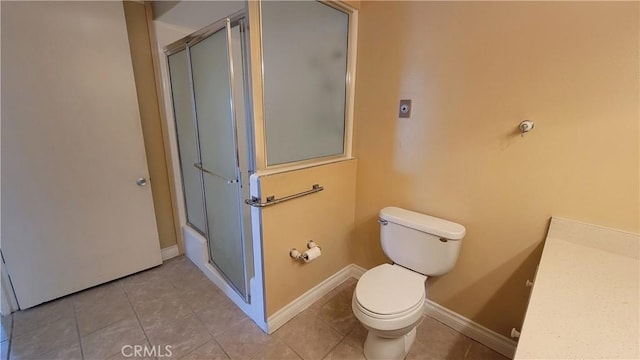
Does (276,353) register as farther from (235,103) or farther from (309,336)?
(235,103)

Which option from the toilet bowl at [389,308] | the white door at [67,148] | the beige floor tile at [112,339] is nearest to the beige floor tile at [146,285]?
the white door at [67,148]

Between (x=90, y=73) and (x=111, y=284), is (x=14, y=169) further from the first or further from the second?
(x=111, y=284)

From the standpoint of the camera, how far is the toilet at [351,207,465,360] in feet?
4.26

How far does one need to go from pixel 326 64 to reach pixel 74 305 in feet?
7.91

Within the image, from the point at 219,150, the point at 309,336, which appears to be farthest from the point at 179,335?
the point at 219,150

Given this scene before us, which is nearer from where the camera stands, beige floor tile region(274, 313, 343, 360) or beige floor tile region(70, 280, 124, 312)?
beige floor tile region(274, 313, 343, 360)

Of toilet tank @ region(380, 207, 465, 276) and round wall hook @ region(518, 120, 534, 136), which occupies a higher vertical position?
round wall hook @ region(518, 120, 534, 136)

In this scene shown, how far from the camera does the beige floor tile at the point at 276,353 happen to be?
1515 mm

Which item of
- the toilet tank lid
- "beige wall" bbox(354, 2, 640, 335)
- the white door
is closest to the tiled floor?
the white door

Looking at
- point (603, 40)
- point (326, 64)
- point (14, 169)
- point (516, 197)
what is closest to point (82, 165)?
point (14, 169)

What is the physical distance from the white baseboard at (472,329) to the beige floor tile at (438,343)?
0.04m

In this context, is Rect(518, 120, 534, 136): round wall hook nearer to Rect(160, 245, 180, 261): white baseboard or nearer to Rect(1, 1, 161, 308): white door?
Rect(1, 1, 161, 308): white door

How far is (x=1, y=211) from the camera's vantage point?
164 centimetres

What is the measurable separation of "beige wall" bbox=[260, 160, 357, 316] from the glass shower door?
0.29 meters
